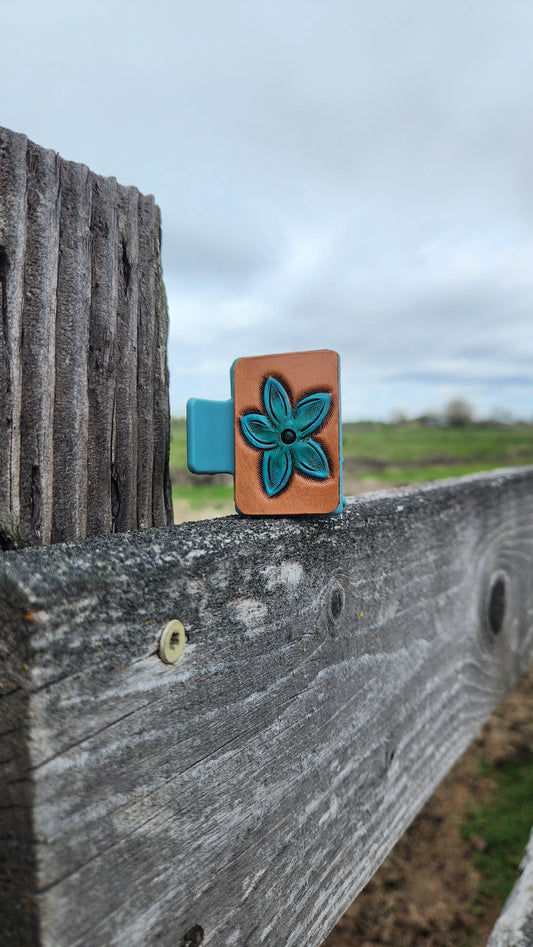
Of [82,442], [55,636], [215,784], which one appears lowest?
[215,784]

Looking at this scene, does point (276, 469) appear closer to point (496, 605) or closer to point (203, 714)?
point (203, 714)

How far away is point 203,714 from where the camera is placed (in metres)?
0.84

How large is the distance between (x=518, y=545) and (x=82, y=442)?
1883 mm

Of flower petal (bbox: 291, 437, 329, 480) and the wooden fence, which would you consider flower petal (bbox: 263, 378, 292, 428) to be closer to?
flower petal (bbox: 291, 437, 329, 480)

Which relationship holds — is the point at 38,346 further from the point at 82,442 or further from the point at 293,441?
the point at 293,441

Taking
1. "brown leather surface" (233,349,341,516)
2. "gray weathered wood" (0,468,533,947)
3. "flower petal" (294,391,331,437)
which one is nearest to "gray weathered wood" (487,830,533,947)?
"gray weathered wood" (0,468,533,947)

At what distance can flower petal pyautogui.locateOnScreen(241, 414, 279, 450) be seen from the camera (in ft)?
3.68

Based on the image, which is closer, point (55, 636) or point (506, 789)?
point (55, 636)

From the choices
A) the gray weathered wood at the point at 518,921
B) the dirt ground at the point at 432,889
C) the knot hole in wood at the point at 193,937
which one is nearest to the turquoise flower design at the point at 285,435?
the knot hole in wood at the point at 193,937

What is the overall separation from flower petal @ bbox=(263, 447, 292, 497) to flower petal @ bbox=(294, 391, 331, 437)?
Result: 5cm

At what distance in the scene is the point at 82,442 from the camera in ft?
3.25

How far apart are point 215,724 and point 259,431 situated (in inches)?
19.4

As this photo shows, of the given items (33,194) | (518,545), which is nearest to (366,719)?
(33,194)

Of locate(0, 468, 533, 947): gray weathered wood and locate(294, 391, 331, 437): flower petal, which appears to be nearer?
locate(0, 468, 533, 947): gray weathered wood
